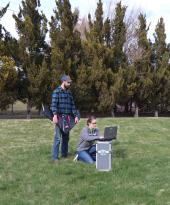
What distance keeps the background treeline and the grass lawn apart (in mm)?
13688

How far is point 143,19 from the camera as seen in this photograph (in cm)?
3406

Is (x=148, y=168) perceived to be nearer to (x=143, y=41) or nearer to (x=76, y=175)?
(x=76, y=175)

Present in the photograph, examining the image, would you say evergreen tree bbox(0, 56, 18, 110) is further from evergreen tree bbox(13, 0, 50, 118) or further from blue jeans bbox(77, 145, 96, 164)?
blue jeans bbox(77, 145, 96, 164)

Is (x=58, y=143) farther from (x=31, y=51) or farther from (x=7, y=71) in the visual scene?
(x=31, y=51)

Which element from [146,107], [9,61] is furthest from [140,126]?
[146,107]

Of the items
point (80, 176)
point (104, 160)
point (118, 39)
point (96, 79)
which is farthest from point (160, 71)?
point (80, 176)

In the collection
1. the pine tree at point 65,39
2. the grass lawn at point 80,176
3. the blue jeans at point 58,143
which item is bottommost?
the grass lawn at point 80,176

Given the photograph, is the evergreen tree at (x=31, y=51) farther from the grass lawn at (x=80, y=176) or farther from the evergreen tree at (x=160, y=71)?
the grass lawn at (x=80, y=176)

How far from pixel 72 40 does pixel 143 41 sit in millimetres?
6719

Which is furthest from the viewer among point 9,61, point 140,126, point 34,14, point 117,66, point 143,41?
point 143,41

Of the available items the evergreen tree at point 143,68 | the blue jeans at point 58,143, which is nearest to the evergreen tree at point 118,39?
the evergreen tree at point 143,68

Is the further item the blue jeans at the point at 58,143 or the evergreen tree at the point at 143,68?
the evergreen tree at the point at 143,68

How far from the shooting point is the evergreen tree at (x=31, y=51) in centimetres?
2719

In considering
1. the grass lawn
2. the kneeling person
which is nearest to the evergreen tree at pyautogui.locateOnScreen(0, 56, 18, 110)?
the grass lawn
